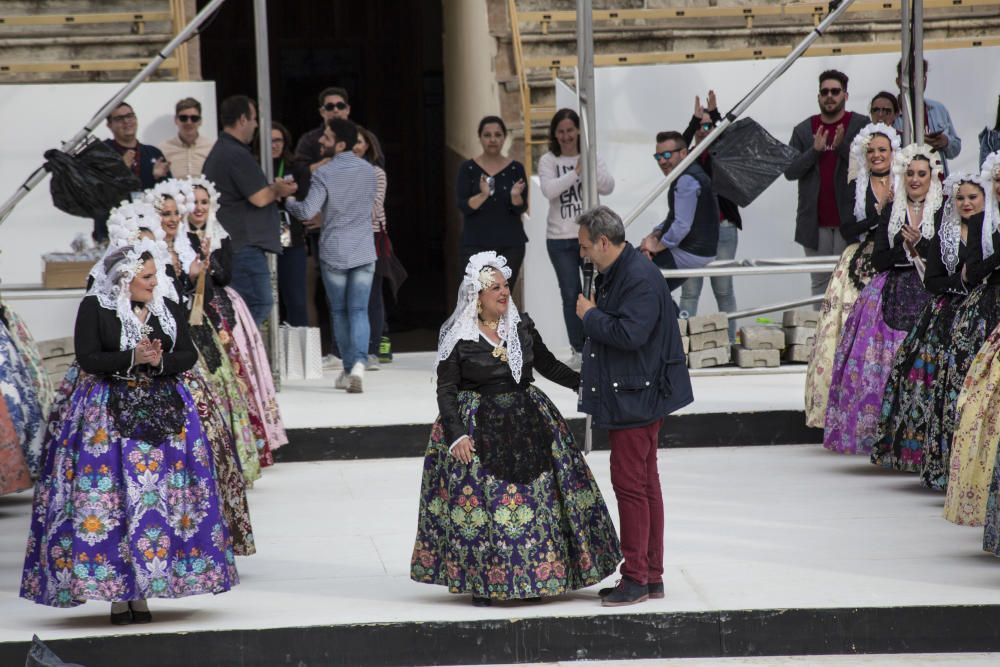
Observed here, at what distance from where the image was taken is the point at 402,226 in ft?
59.4

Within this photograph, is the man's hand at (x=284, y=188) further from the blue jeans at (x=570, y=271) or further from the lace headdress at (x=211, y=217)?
the blue jeans at (x=570, y=271)

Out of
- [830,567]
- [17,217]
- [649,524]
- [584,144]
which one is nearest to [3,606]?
[649,524]

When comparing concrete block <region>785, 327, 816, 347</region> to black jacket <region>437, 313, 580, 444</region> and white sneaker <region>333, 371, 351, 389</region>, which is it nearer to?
white sneaker <region>333, 371, 351, 389</region>

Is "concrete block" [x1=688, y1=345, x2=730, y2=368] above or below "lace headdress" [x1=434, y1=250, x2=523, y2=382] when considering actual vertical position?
below

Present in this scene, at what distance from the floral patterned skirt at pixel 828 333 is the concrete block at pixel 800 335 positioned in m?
2.17

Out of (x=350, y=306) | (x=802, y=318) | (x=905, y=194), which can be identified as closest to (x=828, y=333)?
(x=905, y=194)

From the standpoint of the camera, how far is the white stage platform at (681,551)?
6199 millimetres

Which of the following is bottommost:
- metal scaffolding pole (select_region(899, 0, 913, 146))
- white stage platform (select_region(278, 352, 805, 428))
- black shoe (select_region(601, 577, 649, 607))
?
black shoe (select_region(601, 577, 649, 607))

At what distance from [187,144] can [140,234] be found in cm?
461

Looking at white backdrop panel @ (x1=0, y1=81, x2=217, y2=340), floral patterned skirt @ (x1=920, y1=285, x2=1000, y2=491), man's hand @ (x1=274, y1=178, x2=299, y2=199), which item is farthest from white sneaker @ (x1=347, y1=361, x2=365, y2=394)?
floral patterned skirt @ (x1=920, y1=285, x2=1000, y2=491)

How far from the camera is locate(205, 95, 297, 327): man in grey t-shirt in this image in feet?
33.0

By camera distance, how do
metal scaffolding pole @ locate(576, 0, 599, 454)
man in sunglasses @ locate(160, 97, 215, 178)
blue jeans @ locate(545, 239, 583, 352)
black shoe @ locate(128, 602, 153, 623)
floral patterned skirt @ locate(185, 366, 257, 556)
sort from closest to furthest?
black shoe @ locate(128, 602, 153, 623)
floral patterned skirt @ locate(185, 366, 257, 556)
metal scaffolding pole @ locate(576, 0, 599, 454)
blue jeans @ locate(545, 239, 583, 352)
man in sunglasses @ locate(160, 97, 215, 178)

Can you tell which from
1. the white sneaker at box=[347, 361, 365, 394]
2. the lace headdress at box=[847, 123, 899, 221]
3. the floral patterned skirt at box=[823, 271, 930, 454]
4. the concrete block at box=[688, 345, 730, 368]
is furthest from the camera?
the concrete block at box=[688, 345, 730, 368]

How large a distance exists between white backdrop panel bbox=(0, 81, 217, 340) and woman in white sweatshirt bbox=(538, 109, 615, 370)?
2653 millimetres
